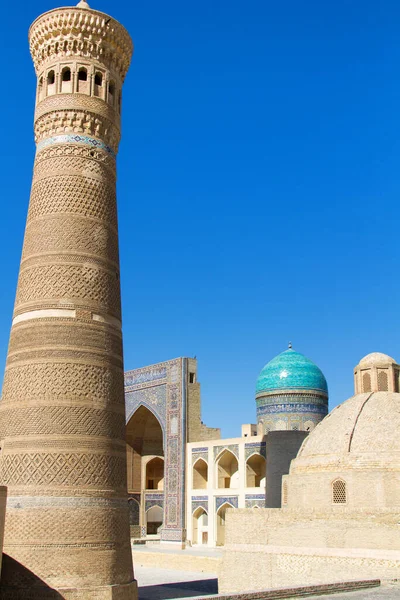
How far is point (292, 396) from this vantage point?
2208 cm

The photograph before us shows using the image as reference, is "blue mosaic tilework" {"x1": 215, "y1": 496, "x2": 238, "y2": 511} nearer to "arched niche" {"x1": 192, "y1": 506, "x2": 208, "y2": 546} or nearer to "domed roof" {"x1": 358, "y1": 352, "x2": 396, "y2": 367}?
"arched niche" {"x1": 192, "y1": 506, "x2": 208, "y2": 546}

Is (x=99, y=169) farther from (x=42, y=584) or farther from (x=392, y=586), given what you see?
(x=392, y=586)

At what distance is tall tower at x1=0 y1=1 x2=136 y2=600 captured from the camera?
697 cm

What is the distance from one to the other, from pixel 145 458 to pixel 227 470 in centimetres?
461

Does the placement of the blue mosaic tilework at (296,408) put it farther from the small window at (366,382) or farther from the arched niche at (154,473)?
the small window at (366,382)

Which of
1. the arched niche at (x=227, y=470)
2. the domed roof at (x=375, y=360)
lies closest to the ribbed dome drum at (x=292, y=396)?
the arched niche at (x=227, y=470)

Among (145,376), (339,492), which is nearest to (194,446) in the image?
(145,376)

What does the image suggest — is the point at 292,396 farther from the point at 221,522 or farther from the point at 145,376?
the point at 221,522

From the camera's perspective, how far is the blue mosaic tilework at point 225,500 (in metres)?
17.7

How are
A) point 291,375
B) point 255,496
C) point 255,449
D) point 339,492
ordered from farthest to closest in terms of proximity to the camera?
point 291,375
point 255,449
point 255,496
point 339,492

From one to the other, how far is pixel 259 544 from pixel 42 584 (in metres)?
5.90

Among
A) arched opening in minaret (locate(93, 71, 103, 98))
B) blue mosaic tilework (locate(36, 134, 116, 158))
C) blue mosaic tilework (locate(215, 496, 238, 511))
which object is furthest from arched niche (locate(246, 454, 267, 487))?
arched opening in minaret (locate(93, 71, 103, 98))

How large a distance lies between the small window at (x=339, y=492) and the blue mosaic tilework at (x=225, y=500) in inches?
256

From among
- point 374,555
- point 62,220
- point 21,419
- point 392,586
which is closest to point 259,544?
point 374,555
